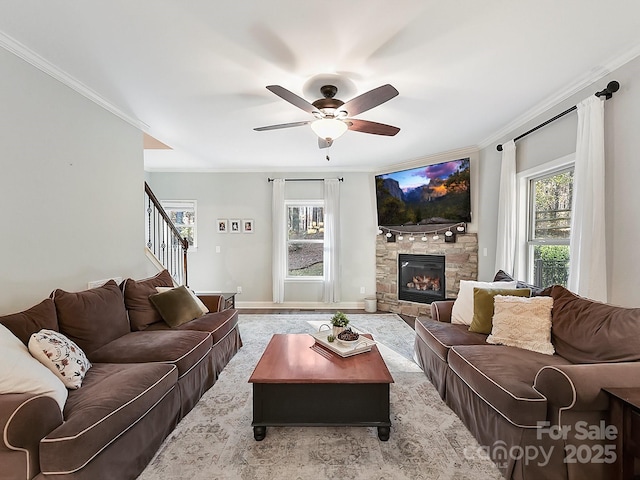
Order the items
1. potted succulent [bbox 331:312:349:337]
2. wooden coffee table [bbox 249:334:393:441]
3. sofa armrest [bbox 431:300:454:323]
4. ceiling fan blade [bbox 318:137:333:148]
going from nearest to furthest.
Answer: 1. wooden coffee table [bbox 249:334:393:441]
2. potted succulent [bbox 331:312:349:337]
3. ceiling fan blade [bbox 318:137:333:148]
4. sofa armrest [bbox 431:300:454:323]

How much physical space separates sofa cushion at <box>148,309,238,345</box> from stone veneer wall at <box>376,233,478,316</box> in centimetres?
303

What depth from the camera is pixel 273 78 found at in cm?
237

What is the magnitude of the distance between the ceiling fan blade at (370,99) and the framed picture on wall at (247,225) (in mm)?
3565

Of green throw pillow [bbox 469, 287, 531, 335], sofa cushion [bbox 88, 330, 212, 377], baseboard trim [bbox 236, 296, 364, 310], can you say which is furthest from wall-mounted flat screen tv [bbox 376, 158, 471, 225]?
sofa cushion [bbox 88, 330, 212, 377]

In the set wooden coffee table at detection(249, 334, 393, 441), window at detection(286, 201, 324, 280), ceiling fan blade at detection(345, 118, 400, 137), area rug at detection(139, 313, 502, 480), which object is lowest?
area rug at detection(139, 313, 502, 480)

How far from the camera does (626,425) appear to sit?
4.29 feet

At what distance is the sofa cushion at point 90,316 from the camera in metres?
2.08

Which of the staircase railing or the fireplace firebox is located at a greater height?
the staircase railing

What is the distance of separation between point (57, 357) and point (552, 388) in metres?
2.69

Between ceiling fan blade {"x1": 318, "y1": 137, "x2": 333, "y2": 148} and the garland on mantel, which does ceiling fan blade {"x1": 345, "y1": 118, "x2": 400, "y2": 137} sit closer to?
ceiling fan blade {"x1": 318, "y1": 137, "x2": 333, "y2": 148}

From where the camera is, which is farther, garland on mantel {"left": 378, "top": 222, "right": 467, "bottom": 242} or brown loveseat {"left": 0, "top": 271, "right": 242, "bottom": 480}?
garland on mantel {"left": 378, "top": 222, "right": 467, "bottom": 242}

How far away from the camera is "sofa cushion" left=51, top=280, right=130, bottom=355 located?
208 cm

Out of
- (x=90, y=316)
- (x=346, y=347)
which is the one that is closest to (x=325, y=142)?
(x=346, y=347)

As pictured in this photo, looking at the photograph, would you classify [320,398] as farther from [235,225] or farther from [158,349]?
[235,225]
